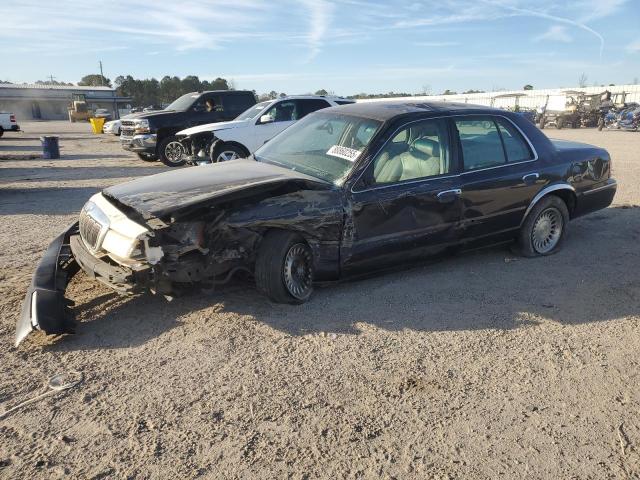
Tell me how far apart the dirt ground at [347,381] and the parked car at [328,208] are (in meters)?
0.34

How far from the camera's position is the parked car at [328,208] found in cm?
363

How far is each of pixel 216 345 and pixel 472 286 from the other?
2423 millimetres

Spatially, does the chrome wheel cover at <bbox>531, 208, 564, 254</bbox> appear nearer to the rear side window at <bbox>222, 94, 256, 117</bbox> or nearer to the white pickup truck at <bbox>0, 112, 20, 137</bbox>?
the rear side window at <bbox>222, 94, 256, 117</bbox>

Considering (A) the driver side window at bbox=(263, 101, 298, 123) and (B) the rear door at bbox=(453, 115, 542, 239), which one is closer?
(B) the rear door at bbox=(453, 115, 542, 239)

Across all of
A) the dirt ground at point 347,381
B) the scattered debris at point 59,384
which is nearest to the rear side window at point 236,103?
the dirt ground at point 347,381

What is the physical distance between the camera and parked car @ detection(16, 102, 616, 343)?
3.63 meters

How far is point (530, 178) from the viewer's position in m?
5.22

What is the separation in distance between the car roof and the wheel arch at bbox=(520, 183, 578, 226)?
96cm

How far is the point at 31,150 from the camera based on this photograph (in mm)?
19984

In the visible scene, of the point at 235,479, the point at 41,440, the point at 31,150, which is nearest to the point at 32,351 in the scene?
the point at 41,440

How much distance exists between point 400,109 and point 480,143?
0.91 metres

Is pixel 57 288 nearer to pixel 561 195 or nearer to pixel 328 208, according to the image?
pixel 328 208

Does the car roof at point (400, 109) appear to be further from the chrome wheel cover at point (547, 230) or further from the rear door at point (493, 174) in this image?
the chrome wheel cover at point (547, 230)

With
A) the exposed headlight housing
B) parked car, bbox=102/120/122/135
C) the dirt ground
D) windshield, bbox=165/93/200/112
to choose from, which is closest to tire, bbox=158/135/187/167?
the exposed headlight housing
